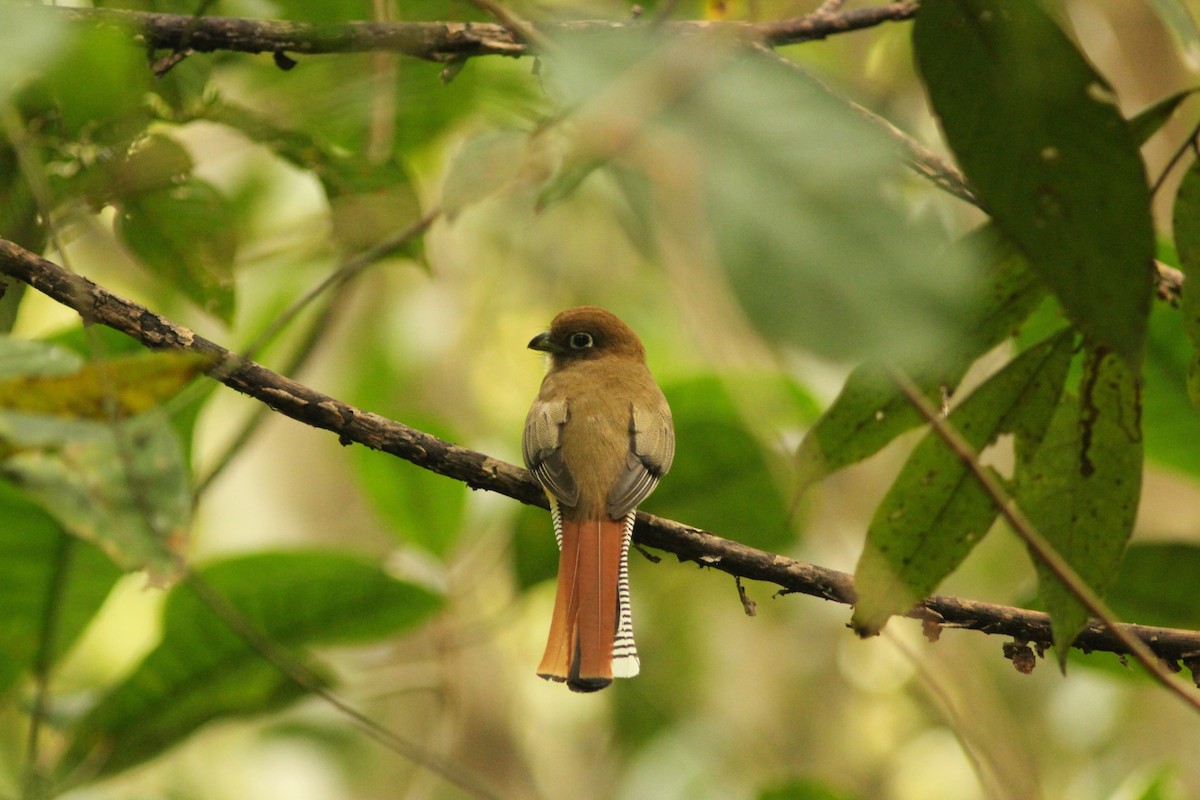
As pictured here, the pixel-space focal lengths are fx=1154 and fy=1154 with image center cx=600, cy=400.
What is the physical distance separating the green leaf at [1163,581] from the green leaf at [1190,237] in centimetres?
106

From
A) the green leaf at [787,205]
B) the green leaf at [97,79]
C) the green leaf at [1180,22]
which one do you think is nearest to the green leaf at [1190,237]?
the green leaf at [1180,22]

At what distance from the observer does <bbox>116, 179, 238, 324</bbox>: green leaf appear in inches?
80.0

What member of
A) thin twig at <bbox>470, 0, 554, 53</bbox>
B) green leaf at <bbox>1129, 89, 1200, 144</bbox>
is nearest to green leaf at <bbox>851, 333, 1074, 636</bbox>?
green leaf at <bbox>1129, 89, 1200, 144</bbox>

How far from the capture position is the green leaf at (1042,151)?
0.84 m

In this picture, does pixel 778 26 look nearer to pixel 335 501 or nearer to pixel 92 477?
pixel 92 477

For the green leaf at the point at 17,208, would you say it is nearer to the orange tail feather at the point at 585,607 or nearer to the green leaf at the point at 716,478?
the orange tail feather at the point at 585,607

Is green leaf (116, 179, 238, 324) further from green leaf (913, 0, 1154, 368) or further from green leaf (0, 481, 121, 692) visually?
green leaf (913, 0, 1154, 368)

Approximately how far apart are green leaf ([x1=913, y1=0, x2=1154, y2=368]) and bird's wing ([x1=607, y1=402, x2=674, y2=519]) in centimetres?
140

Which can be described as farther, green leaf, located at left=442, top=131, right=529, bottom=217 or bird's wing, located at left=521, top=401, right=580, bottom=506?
bird's wing, located at left=521, top=401, right=580, bottom=506

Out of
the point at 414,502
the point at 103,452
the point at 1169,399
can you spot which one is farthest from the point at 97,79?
the point at 1169,399

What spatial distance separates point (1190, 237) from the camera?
1.32m

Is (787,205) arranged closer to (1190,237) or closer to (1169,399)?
(1190,237)

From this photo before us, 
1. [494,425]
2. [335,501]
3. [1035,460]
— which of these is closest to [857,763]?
[494,425]

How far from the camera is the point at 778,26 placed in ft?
5.65
